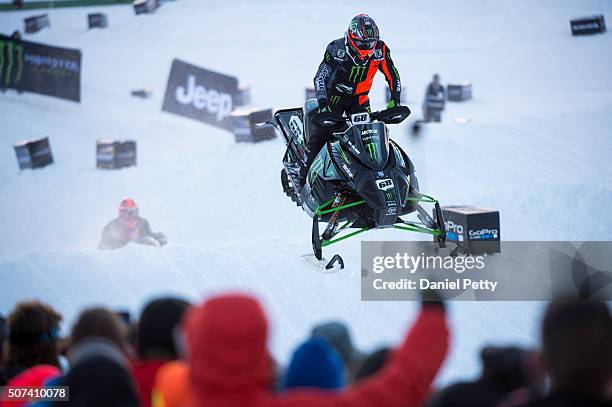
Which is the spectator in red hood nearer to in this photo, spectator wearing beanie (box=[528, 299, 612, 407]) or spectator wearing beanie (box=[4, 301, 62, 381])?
spectator wearing beanie (box=[528, 299, 612, 407])

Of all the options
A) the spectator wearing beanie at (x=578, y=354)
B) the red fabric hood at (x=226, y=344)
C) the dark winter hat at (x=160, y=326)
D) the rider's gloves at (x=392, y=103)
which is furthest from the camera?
the rider's gloves at (x=392, y=103)

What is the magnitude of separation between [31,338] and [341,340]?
1.32 metres

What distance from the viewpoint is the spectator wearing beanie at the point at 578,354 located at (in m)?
2.19

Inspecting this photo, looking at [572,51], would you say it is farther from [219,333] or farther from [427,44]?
[219,333]

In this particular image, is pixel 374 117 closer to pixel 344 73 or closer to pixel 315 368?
pixel 344 73

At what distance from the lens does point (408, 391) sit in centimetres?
231

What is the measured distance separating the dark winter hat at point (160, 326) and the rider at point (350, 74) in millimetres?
4774

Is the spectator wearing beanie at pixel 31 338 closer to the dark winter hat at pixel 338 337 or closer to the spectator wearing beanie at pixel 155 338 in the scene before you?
the spectator wearing beanie at pixel 155 338

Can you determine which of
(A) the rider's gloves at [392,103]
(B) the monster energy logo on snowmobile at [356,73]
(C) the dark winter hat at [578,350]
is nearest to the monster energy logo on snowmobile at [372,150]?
(A) the rider's gloves at [392,103]

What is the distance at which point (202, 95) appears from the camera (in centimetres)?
1469

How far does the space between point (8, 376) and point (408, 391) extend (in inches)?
74.8

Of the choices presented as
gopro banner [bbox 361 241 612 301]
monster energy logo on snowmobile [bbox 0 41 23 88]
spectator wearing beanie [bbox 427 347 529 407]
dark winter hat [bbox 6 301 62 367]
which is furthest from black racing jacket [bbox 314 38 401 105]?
monster energy logo on snowmobile [bbox 0 41 23 88]

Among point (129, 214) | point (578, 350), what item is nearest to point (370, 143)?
point (129, 214)

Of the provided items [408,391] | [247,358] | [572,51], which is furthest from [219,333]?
[572,51]
